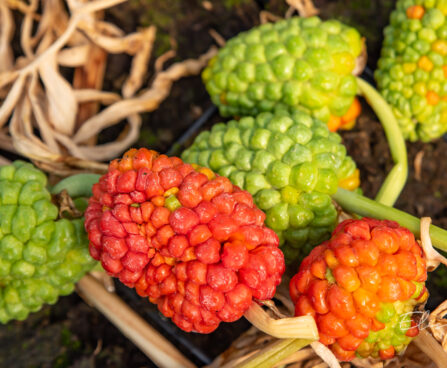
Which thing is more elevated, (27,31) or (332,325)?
(27,31)

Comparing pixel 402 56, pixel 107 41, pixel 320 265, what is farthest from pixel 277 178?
pixel 107 41

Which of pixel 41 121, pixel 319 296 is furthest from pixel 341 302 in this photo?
pixel 41 121

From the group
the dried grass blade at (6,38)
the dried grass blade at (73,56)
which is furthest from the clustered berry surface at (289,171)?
the dried grass blade at (6,38)

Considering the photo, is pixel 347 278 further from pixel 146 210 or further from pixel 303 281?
pixel 146 210

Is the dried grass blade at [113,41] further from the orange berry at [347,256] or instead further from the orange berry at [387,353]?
the orange berry at [387,353]

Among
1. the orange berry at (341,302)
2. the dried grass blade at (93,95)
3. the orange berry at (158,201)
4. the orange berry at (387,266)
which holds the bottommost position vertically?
the dried grass blade at (93,95)

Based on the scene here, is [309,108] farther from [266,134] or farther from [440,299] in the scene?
[440,299]
